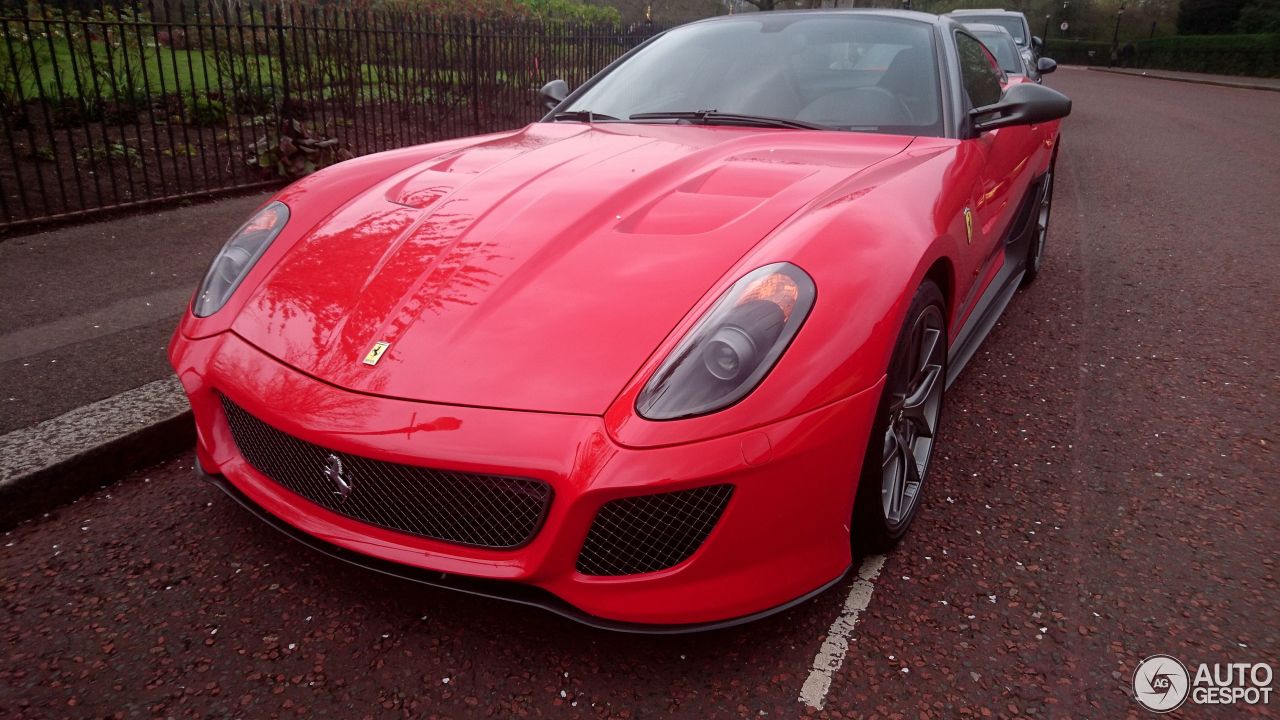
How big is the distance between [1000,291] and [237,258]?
3033 millimetres

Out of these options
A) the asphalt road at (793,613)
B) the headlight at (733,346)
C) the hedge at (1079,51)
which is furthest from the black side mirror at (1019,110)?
the hedge at (1079,51)

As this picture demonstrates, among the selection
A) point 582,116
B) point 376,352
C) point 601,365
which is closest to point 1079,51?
point 582,116

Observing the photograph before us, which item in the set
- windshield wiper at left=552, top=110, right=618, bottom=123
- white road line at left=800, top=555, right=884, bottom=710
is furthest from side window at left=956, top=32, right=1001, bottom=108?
white road line at left=800, top=555, right=884, bottom=710

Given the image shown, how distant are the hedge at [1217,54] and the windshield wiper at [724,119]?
44809 mm

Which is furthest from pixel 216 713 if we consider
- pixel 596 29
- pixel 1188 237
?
pixel 596 29

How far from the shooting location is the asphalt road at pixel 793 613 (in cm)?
184

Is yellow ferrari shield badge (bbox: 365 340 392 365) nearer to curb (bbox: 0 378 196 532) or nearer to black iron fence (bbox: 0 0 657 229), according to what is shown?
curb (bbox: 0 378 196 532)

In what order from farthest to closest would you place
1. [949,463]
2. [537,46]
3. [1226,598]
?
[537,46] < [949,463] < [1226,598]

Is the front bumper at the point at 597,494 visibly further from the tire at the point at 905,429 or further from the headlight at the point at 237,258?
the headlight at the point at 237,258

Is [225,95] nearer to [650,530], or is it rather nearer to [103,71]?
[103,71]

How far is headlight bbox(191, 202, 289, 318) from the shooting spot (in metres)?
2.32

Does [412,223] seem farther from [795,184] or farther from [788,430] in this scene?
[788,430]

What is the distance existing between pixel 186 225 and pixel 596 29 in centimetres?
775

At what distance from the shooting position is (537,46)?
34.1ft
